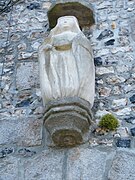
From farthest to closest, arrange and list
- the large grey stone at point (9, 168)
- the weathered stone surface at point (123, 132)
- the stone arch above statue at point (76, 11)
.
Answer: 1. the stone arch above statue at point (76, 11)
2. the weathered stone surface at point (123, 132)
3. the large grey stone at point (9, 168)

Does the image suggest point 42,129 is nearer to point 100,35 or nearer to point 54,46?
point 54,46

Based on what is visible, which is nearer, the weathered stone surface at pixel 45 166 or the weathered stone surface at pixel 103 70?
the weathered stone surface at pixel 45 166

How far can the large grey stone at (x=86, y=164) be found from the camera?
3471 millimetres

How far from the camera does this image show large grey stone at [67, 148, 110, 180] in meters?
3.47

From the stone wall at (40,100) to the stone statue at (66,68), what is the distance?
26cm

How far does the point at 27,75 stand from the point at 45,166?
2.90ft

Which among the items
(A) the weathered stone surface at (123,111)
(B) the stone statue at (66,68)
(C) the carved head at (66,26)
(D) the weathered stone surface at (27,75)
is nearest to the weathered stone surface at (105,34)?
(C) the carved head at (66,26)

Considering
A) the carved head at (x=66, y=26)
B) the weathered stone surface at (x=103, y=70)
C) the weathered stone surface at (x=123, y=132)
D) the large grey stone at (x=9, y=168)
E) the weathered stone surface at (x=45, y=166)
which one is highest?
the carved head at (x=66, y=26)

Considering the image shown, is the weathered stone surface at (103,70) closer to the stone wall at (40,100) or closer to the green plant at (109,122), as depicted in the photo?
the stone wall at (40,100)

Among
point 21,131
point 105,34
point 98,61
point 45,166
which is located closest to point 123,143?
point 45,166

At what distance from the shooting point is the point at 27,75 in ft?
13.9

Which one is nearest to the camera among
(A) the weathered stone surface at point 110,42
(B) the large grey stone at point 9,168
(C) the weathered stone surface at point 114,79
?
(B) the large grey stone at point 9,168

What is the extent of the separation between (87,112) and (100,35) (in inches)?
39.4

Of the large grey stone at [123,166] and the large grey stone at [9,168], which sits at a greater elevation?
the large grey stone at [123,166]
